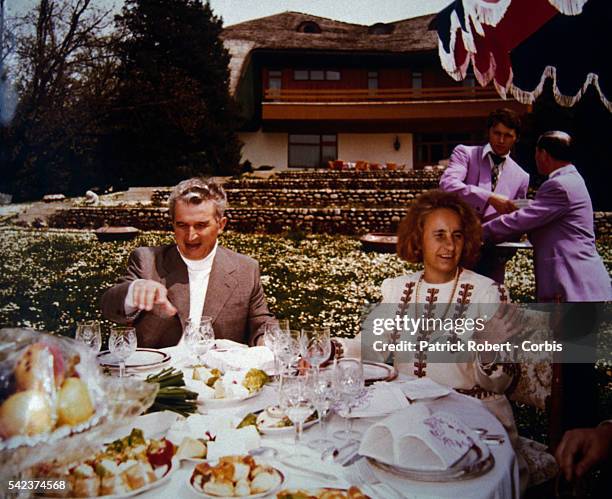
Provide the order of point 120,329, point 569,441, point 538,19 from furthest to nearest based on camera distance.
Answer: point 538,19 → point 120,329 → point 569,441

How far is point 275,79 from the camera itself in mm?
3086

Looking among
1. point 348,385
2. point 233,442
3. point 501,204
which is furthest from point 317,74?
point 233,442

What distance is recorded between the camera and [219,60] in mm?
2961

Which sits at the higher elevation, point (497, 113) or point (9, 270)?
point (497, 113)

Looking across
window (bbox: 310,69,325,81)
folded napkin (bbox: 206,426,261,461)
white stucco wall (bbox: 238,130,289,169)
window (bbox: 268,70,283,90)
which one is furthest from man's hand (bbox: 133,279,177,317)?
window (bbox: 310,69,325,81)

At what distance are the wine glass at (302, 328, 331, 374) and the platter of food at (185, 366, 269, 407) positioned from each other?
148 millimetres

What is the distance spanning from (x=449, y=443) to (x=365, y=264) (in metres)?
2.00

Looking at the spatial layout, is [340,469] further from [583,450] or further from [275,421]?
[583,450]

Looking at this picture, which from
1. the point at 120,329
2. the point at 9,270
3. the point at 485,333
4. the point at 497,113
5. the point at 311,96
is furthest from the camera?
the point at 311,96

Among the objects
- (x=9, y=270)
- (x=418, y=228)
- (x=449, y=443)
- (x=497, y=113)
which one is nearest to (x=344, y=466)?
(x=449, y=443)

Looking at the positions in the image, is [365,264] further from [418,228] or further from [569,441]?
[569,441]

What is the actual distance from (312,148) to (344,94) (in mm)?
347

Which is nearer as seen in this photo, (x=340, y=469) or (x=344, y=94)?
(x=340, y=469)

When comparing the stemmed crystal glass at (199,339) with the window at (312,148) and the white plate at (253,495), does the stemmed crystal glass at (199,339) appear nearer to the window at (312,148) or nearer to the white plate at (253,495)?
the white plate at (253,495)
